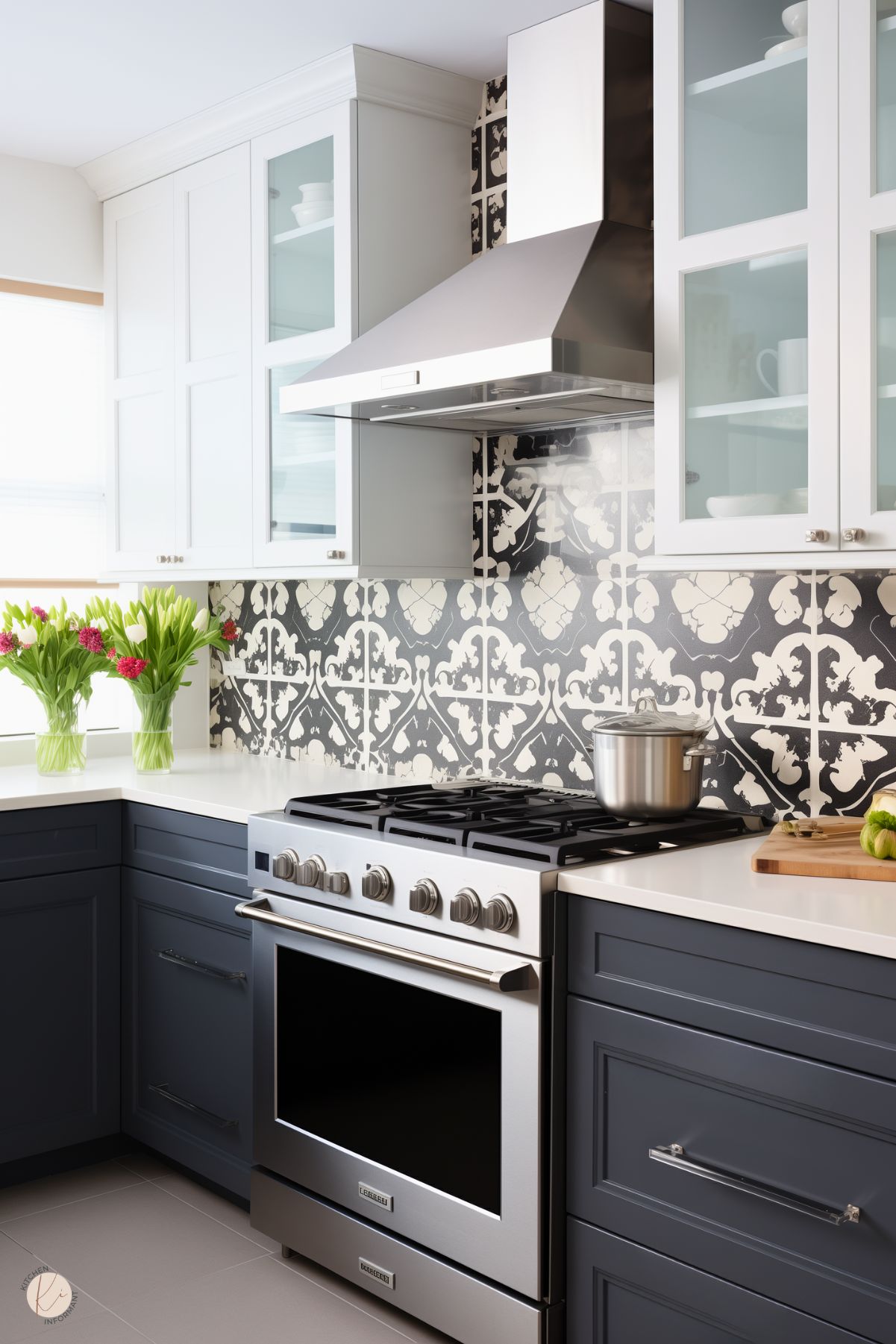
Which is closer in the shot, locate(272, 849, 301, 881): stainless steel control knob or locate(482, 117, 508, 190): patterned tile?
locate(272, 849, 301, 881): stainless steel control knob

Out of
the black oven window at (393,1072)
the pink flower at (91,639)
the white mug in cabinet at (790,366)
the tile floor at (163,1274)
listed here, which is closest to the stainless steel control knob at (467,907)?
the black oven window at (393,1072)

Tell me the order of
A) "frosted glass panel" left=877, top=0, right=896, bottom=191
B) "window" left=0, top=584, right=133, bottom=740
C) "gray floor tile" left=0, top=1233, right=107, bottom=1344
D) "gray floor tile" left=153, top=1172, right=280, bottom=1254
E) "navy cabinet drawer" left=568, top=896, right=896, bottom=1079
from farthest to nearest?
"window" left=0, top=584, right=133, bottom=740, "gray floor tile" left=153, top=1172, right=280, bottom=1254, "gray floor tile" left=0, top=1233, right=107, bottom=1344, "frosted glass panel" left=877, top=0, right=896, bottom=191, "navy cabinet drawer" left=568, top=896, right=896, bottom=1079

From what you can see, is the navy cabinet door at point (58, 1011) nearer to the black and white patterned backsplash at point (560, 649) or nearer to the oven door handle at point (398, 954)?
the oven door handle at point (398, 954)

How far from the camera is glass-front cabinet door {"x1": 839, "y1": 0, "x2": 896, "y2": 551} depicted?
6.55 ft

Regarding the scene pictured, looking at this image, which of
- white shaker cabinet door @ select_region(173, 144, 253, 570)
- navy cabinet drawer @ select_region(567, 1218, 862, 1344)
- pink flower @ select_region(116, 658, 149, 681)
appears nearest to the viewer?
navy cabinet drawer @ select_region(567, 1218, 862, 1344)

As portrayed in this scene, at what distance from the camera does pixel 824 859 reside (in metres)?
2.06

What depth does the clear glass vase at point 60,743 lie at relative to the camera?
347 centimetres

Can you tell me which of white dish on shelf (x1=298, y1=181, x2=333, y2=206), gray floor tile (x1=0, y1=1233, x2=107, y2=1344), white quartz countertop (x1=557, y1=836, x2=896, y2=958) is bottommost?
gray floor tile (x1=0, y1=1233, x2=107, y2=1344)

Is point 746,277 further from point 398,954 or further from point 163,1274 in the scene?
point 163,1274

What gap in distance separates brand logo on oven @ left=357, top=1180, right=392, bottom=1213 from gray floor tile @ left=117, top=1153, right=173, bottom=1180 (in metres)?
0.89

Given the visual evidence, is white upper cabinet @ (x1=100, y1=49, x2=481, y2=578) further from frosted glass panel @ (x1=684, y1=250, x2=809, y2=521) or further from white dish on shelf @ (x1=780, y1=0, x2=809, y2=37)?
white dish on shelf @ (x1=780, y1=0, x2=809, y2=37)

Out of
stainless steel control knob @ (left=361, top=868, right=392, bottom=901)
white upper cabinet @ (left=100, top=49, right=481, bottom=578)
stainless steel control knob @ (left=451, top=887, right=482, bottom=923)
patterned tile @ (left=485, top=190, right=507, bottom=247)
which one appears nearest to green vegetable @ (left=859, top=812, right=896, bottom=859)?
→ stainless steel control knob @ (left=451, top=887, right=482, bottom=923)

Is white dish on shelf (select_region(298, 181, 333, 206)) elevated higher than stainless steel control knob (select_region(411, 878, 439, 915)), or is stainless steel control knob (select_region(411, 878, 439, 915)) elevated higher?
white dish on shelf (select_region(298, 181, 333, 206))

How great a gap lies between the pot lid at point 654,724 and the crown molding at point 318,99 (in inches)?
59.9
